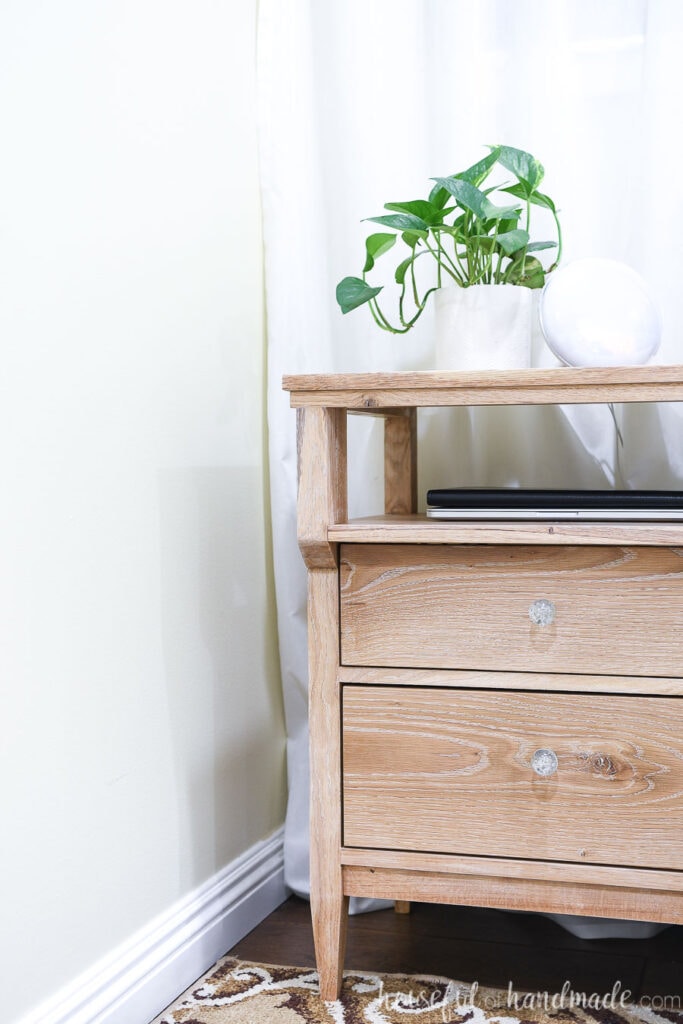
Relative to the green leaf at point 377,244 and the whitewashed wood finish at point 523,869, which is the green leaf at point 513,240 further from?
the whitewashed wood finish at point 523,869

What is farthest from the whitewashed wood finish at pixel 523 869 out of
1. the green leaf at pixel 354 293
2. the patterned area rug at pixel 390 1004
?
the green leaf at pixel 354 293

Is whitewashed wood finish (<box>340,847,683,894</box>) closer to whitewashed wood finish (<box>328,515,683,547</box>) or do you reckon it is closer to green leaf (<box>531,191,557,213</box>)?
whitewashed wood finish (<box>328,515,683,547</box>)

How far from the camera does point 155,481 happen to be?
123cm

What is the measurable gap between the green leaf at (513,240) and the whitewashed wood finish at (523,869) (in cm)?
69

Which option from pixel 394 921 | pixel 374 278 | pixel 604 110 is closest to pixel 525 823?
pixel 394 921

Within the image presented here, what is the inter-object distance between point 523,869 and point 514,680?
0.20m

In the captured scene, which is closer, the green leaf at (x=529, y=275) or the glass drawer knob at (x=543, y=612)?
the glass drawer knob at (x=543, y=612)

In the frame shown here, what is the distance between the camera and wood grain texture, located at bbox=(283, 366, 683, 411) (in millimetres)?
1076

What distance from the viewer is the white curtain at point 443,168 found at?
1407mm

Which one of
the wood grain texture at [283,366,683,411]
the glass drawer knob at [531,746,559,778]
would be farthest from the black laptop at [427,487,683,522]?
the glass drawer knob at [531,746,559,778]

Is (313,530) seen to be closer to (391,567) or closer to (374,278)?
(391,567)

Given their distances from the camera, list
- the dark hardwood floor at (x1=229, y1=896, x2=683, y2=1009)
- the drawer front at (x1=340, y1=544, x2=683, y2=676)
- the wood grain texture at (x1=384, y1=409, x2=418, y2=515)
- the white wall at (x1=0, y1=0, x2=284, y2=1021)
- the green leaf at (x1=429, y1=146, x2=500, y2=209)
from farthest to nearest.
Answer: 1. the wood grain texture at (x1=384, y1=409, x2=418, y2=515)
2. the dark hardwood floor at (x1=229, y1=896, x2=683, y2=1009)
3. the green leaf at (x1=429, y1=146, x2=500, y2=209)
4. the drawer front at (x1=340, y1=544, x2=683, y2=676)
5. the white wall at (x1=0, y1=0, x2=284, y2=1021)

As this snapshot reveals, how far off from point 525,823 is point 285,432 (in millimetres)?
643

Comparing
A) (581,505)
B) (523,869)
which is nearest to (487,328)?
(581,505)
